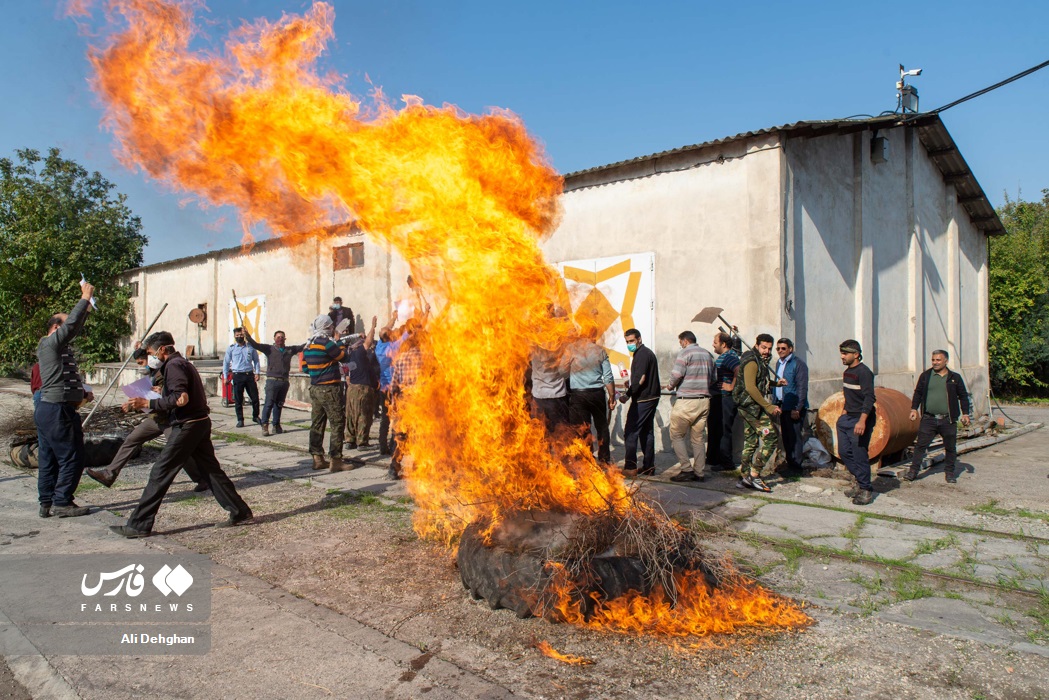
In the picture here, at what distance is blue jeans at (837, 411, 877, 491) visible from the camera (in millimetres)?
7680

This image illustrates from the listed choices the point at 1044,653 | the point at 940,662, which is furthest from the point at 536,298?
the point at 1044,653

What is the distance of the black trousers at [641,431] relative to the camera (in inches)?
364

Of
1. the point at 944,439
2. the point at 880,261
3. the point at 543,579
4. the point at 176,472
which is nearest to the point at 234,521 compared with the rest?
the point at 176,472

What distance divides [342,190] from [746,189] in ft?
23.4

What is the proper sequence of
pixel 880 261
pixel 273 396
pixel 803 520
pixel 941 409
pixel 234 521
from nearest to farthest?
pixel 234 521 → pixel 803 520 → pixel 941 409 → pixel 273 396 → pixel 880 261

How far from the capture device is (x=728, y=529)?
641 cm

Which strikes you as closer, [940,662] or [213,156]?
[940,662]

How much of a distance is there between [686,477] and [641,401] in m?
1.20

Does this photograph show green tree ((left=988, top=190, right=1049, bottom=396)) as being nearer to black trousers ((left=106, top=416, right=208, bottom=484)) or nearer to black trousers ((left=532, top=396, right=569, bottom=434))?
black trousers ((left=532, top=396, right=569, bottom=434))

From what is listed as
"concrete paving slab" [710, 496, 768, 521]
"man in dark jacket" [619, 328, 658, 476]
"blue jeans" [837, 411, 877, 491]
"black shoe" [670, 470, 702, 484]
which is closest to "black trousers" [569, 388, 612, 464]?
"man in dark jacket" [619, 328, 658, 476]

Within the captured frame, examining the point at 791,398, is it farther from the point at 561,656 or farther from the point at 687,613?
the point at 561,656

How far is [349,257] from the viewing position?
17641 millimetres

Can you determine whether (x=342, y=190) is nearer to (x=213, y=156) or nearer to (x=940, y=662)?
(x=213, y=156)

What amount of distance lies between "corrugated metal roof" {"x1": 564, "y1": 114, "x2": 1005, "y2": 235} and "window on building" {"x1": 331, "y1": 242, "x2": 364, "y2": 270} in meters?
6.89
